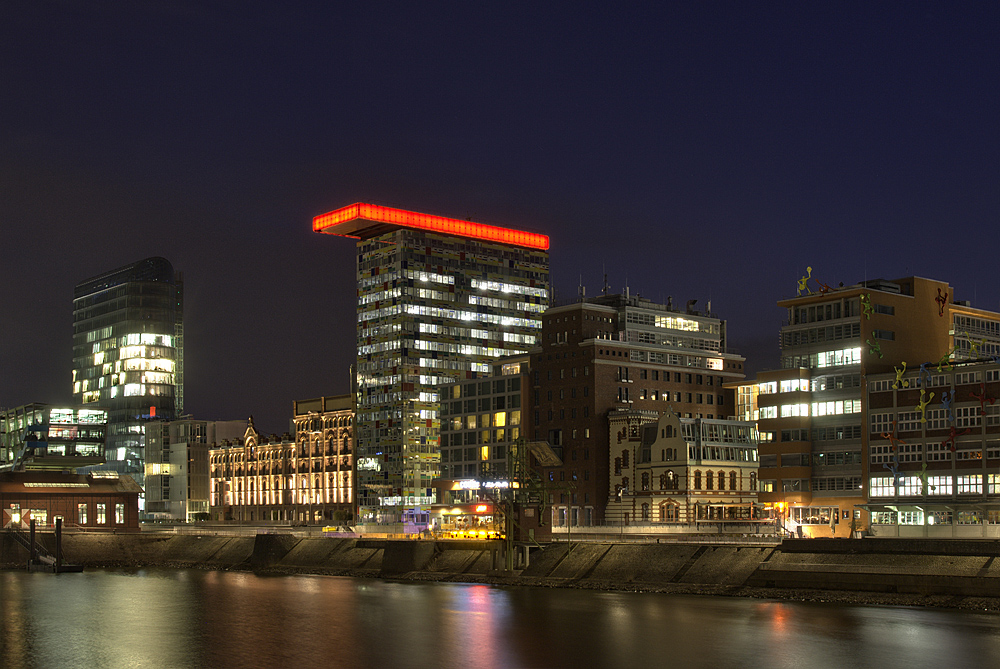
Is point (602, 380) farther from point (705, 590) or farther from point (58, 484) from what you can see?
point (58, 484)

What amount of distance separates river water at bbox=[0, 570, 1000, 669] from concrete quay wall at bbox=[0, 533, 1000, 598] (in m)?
3.47

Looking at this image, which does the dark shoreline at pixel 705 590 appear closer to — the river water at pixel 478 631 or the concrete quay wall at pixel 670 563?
the concrete quay wall at pixel 670 563

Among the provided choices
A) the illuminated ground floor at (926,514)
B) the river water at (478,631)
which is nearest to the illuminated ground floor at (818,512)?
the illuminated ground floor at (926,514)

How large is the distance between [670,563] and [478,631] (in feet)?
91.9

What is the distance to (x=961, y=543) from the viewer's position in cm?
8681

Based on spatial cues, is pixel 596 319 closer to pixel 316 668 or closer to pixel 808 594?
pixel 808 594

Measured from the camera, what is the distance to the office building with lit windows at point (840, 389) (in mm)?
140475

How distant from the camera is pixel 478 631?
80438 mm

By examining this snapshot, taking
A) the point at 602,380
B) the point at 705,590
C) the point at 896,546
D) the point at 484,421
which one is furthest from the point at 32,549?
the point at 896,546

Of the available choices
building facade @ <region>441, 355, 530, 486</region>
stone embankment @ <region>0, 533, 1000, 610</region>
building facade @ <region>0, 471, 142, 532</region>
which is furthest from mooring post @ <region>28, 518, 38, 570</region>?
building facade @ <region>441, 355, 530, 486</region>

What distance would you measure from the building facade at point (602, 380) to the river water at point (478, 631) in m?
61.3

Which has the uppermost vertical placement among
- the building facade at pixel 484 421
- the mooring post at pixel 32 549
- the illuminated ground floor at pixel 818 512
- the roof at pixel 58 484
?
the building facade at pixel 484 421

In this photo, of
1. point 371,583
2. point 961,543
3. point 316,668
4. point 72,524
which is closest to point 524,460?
point 371,583

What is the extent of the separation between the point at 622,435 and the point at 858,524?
128 feet
